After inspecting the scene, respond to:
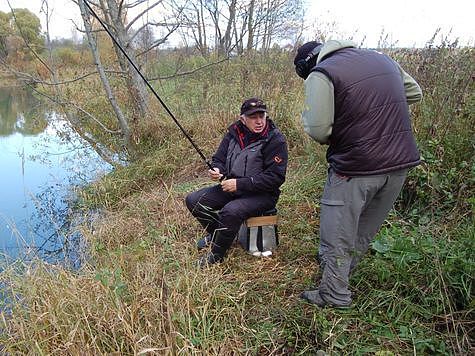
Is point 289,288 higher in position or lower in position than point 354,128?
lower

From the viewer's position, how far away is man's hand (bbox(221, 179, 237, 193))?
2617mm

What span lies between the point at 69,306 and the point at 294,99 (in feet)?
13.4

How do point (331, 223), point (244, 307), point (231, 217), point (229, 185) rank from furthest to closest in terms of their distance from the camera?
point (229, 185), point (231, 217), point (244, 307), point (331, 223)

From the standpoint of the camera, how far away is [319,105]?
5.63ft

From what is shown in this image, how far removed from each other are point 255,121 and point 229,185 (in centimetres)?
51

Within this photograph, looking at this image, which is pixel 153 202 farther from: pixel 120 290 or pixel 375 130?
pixel 375 130

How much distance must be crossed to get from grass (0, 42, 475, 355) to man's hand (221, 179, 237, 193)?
0.50m

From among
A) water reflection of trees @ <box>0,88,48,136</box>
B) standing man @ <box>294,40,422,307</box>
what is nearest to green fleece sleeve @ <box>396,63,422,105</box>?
standing man @ <box>294,40,422,307</box>

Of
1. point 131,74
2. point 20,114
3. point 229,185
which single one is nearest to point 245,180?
point 229,185

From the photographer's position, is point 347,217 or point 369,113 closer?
point 369,113

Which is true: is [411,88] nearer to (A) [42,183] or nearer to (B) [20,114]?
(A) [42,183]

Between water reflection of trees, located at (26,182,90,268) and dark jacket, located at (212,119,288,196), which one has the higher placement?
dark jacket, located at (212,119,288,196)

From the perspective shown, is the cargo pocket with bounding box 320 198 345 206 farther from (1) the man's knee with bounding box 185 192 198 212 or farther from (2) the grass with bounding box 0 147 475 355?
(1) the man's knee with bounding box 185 192 198 212

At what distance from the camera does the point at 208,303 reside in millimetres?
2039
